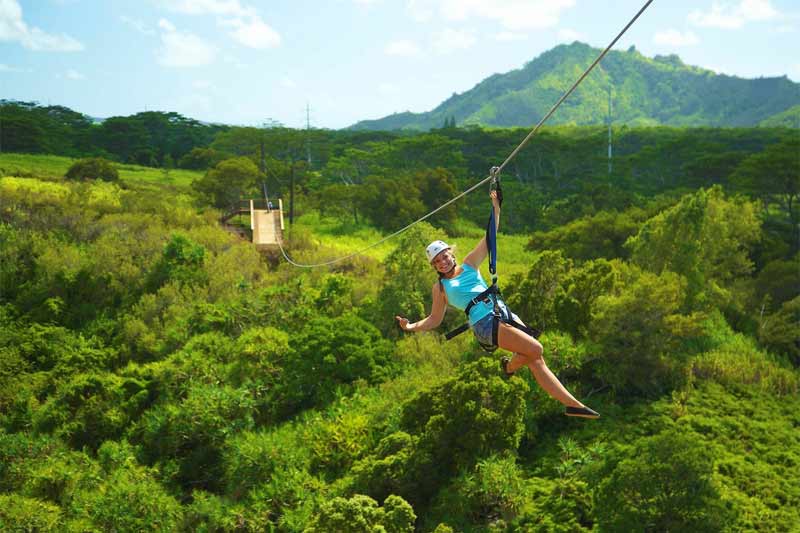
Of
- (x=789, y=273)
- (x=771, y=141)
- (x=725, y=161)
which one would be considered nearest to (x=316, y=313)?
(x=789, y=273)

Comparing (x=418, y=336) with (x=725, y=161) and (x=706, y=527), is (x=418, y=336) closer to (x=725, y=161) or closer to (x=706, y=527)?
(x=706, y=527)

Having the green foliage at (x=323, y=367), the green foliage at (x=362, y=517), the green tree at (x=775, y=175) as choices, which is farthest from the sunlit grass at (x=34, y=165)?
the green tree at (x=775, y=175)

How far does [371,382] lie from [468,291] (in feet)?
45.1

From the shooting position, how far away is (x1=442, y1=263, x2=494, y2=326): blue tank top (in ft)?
16.9

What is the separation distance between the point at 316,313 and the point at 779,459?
1444cm

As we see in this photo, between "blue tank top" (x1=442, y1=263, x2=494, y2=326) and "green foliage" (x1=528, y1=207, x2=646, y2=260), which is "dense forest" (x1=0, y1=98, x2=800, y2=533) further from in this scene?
"blue tank top" (x1=442, y1=263, x2=494, y2=326)

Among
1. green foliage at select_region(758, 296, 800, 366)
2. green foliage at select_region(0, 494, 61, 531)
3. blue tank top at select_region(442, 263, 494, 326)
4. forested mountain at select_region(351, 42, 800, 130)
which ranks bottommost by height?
green foliage at select_region(0, 494, 61, 531)

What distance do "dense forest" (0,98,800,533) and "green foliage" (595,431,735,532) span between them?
39 millimetres

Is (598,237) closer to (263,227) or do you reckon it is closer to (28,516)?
(263,227)

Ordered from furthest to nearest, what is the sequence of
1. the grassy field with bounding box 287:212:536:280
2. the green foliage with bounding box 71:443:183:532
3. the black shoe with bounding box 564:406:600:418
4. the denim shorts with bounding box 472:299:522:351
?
the grassy field with bounding box 287:212:536:280 < the green foliage with bounding box 71:443:183:532 < the denim shorts with bounding box 472:299:522:351 < the black shoe with bounding box 564:406:600:418

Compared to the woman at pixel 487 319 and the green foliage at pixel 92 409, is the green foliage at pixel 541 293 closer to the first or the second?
the green foliage at pixel 92 409

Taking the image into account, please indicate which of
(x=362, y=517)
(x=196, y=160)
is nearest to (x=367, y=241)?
(x=362, y=517)

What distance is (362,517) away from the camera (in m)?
11.5

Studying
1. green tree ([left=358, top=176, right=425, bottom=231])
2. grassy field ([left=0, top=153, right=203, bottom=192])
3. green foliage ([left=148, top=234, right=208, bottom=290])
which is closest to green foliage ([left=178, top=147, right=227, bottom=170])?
grassy field ([left=0, top=153, right=203, bottom=192])
